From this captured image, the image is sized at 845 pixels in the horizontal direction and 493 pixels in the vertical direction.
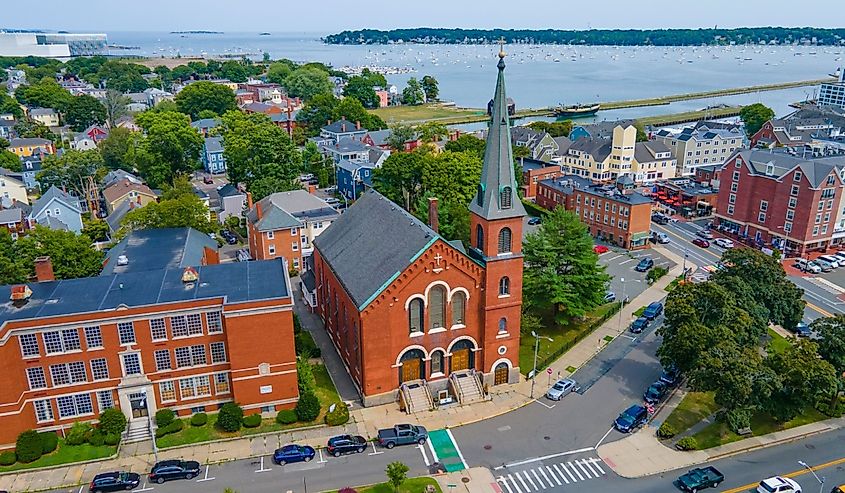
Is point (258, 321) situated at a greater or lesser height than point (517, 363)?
greater

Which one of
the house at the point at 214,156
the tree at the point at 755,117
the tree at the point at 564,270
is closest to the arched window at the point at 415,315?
the tree at the point at 564,270

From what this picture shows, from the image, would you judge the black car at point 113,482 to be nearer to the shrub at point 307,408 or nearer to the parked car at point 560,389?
the shrub at point 307,408

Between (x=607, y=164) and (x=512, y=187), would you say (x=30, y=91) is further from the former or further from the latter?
(x=512, y=187)

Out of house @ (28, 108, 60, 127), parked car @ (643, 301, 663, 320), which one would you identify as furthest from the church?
house @ (28, 108, 60, 127)

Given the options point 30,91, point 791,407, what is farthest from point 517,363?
point 30,91

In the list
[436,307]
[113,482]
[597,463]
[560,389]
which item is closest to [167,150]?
[436,307]

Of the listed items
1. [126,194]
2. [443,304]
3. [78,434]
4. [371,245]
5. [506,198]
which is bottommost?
[78,434]

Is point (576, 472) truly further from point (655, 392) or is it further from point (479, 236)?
point (479, 236)
